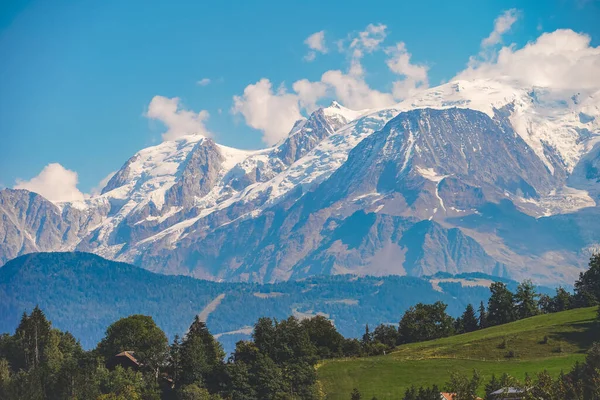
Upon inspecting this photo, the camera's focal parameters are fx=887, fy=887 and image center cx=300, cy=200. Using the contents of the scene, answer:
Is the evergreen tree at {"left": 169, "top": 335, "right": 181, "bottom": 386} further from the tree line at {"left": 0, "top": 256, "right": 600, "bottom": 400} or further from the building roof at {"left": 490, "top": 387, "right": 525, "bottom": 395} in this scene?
the building roof at {"left": 490, "top": 387, "right": 525, "bottom": 395}

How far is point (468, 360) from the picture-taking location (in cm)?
15900

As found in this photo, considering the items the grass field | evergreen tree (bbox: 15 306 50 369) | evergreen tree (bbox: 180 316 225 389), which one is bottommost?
the grass field

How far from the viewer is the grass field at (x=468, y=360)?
147 metres

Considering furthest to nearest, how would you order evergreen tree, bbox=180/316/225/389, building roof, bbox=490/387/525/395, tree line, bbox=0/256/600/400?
evergreen tree, bbox=180/316/225/389 < tree line, bbox=0/256/600/400 < building roof, bbox=490/387/525/395

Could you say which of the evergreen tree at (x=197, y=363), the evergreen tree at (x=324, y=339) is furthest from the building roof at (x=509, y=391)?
the evergreen tree at (x=324, y=339)

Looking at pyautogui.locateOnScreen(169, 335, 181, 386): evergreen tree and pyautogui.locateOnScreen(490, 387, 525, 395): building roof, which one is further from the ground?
pyautogui.locateOnScreen(169, 335, 181, 386): evergreen tree

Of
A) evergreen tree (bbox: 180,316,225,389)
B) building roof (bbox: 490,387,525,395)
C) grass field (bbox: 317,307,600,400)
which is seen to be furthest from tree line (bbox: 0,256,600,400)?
building roof (bbox: 490,387,525,395)

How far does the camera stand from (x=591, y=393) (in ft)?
345

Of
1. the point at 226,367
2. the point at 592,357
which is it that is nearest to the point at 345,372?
the point at 226,367

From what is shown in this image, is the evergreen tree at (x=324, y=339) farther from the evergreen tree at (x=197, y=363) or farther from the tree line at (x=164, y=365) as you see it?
the evergreen tree at (x=197, y=363)

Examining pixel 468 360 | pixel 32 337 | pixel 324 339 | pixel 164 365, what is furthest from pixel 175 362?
pixel 468 360

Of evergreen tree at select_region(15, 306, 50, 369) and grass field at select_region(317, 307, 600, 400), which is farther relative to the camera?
evergreen tree at select_region(15, 306, 50, 369)

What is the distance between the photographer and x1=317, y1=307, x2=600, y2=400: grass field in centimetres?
14712

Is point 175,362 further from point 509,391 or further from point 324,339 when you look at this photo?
point 509,391
